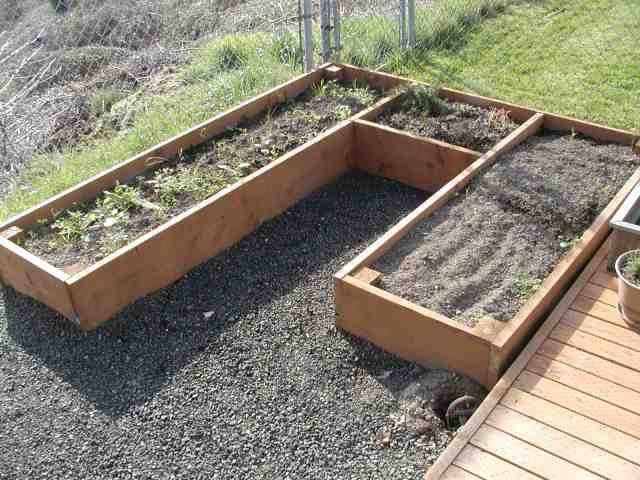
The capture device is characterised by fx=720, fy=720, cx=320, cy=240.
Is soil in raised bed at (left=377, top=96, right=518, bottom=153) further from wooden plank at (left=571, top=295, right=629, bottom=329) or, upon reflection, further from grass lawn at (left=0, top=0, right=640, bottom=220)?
wooden plank at (left=571, top=295, right=629, bottom=329)

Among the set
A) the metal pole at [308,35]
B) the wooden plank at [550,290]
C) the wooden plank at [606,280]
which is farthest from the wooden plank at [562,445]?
the metal pole at [308,35]

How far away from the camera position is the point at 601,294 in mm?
3873

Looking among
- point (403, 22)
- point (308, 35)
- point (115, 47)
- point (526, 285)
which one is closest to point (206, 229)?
point (526, 285)

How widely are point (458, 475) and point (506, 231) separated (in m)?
1.72

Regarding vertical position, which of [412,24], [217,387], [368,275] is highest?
[412,24]

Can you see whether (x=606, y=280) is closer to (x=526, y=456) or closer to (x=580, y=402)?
(x=580, y=402)

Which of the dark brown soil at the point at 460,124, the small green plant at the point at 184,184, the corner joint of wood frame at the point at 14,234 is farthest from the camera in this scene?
the dark brown soil at the point at 460,124

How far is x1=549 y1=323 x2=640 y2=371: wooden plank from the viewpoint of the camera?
347cm

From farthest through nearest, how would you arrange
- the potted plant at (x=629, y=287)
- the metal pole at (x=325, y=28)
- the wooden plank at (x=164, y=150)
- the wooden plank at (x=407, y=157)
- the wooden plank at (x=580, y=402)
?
the metal pole at (x=325, y=28), the wooden plank at (x=407, y=157), the wooden plank at (x=164, y=150), the potted plant at (x=629, y=287), the wooden plank at (x=580, y=402)

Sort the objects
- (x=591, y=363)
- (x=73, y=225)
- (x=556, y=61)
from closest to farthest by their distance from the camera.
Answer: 1. (x=591, y=363)
2. (x=73, y=225)
3. (x=556, y=61)

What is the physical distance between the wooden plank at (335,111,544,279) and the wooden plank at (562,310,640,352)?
103 centimetres

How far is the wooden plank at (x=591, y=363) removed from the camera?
11.0 ft

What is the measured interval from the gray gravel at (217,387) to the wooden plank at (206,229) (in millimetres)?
103

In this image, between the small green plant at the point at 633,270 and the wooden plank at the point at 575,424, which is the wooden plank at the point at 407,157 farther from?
the wooden plank at the point at 575,424
